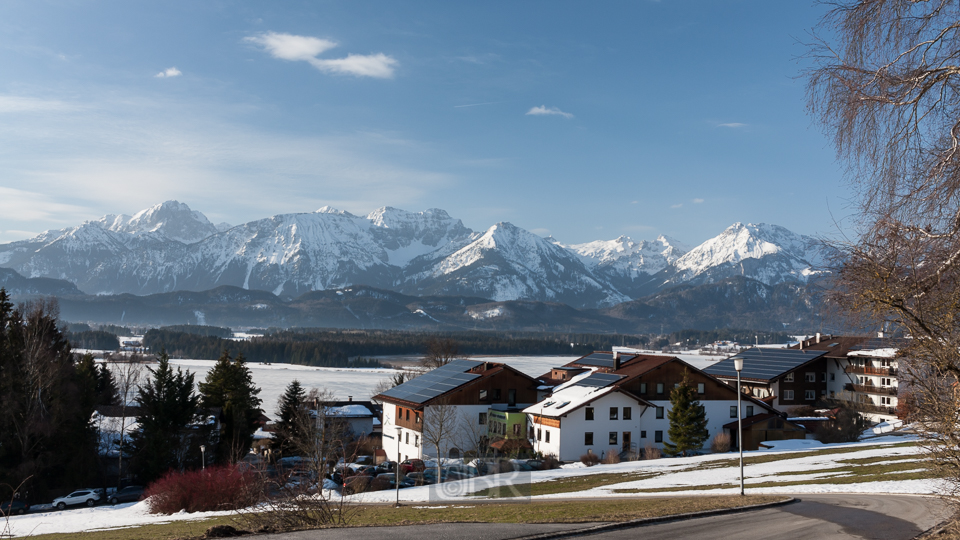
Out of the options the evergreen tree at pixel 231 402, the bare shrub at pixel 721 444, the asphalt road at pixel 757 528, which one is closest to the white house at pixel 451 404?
the evergreen tree at pixel 231 402

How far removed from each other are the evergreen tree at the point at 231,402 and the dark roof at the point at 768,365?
4908 centimetres

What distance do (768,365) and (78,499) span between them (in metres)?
69.4

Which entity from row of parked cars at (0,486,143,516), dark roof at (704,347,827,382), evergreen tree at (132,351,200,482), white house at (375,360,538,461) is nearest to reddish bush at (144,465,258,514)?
row of parked cars at (0,486,143,516)

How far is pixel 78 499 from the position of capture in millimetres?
41969

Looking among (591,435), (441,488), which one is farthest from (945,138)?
(591,435)

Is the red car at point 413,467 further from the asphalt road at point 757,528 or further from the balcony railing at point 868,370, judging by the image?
the balcony railing at point 868,370

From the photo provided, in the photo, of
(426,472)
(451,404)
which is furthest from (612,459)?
(451,404)

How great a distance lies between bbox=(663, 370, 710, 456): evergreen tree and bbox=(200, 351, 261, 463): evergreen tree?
106 ft

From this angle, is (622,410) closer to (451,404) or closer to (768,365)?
(451,404)

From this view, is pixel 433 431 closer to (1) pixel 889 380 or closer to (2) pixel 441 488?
(2) pixel 441 488

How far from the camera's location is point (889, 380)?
70.7 metres

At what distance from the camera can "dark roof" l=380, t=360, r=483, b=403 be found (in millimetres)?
56675

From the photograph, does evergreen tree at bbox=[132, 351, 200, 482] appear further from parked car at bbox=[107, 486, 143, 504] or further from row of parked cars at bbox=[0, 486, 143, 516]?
row of parked cars at bbox=[0, 486, 143, 516]

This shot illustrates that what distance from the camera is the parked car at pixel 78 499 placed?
40969 millimetres
